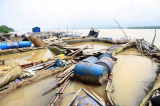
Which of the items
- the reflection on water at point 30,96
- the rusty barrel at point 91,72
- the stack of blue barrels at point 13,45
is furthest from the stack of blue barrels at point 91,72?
the stack of blue barrels at point 13,45

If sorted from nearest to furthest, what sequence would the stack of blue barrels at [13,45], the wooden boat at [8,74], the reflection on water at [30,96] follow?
the reflection on water at [30,96]
the wooden boat at [8,74]
the stack of blue barrels at [13,45]

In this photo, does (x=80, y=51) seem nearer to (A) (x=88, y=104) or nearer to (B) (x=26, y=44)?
(A) (x=88, y=104)

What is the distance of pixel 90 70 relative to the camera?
4.89 metres

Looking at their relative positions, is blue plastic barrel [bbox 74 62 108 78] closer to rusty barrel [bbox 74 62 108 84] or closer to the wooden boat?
rusty barrel [bbox 74 62 108 84]

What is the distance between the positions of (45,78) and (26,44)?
9006 millimetres

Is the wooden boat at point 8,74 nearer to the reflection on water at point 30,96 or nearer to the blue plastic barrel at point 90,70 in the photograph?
the reflection on water at point 30,96

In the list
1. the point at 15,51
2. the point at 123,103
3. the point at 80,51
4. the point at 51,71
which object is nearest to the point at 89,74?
the point at 123,103

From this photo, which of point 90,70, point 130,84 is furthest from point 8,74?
point 130,84

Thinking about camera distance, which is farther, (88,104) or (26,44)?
(26,44)

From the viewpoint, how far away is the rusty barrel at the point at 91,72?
4.72m

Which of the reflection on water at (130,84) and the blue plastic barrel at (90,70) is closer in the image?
the reflection on water at (130,84)

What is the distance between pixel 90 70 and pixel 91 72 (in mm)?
110

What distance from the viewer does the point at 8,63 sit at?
6.06 m

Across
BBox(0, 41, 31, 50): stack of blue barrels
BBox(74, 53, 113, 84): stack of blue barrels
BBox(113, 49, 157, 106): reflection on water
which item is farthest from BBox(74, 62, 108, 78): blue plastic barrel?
BBox(0, 41, 31, 50): stack of blue barrels
